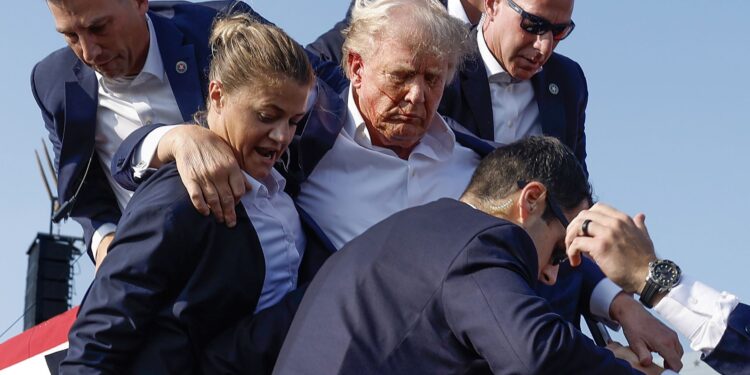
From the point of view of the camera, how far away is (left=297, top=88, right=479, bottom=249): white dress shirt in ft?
15.8

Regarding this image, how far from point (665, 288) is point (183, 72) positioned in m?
1.88

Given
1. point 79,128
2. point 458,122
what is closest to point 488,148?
point 458,122

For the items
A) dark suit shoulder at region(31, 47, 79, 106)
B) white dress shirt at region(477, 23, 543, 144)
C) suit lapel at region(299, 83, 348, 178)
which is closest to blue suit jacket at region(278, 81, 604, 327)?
suit lapel at region(299, 83, 348, 178)

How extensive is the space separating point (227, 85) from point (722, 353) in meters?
1.69

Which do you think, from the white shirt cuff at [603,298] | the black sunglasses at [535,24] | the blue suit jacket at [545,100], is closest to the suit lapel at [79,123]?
the blue suit jacket at [545,100]

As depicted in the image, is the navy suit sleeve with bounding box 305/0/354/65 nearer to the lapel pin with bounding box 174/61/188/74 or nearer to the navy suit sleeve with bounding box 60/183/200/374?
the lapel pin with bounding box 174/61/188/74

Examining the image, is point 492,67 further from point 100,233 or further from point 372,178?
point 100,233

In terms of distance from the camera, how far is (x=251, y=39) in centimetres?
436

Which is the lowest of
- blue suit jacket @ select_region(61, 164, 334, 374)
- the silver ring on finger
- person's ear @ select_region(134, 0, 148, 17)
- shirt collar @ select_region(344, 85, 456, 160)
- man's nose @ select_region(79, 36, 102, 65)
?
blue suit jacket @ select_region(61, 164, 334, 374)

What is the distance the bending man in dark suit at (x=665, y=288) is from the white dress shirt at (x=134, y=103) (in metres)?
1.65

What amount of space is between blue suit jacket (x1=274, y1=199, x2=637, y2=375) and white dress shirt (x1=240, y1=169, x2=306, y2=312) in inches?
18.1

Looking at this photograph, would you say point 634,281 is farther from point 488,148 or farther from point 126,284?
point 126,284

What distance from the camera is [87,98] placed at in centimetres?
507

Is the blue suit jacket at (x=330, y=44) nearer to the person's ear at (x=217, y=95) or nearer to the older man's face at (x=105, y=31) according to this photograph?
the older man's face at (x=105, y=31)
